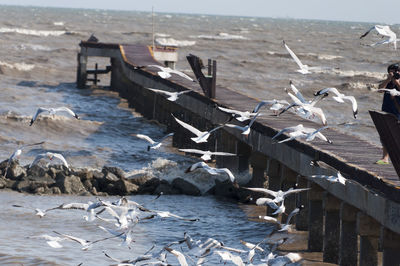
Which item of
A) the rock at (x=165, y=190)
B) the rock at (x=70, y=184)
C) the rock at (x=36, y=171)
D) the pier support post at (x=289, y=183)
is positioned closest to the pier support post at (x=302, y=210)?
the pier support post at (x=289, y=183)

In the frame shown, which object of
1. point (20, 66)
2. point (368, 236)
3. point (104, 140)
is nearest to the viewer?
point (368, 236)

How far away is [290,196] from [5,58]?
44.7 metres

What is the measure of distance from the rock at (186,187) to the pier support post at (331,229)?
524 centimetres

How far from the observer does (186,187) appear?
19.4m

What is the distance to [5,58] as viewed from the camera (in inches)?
2303

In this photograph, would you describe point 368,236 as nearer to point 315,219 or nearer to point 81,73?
point 315,219

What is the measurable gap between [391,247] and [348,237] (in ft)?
5.22

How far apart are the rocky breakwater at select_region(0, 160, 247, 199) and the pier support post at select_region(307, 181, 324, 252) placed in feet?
12.3

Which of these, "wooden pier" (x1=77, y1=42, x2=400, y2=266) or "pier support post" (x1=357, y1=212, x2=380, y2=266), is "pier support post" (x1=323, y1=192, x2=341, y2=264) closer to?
"wooden pier" (x1=77, y1=42, x2=400, y2=266)

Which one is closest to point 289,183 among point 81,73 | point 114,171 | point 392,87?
point 392,87

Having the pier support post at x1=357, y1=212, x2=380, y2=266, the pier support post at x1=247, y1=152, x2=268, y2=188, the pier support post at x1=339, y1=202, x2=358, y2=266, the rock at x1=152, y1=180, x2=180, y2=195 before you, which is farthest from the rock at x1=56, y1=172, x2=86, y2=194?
the pier support post at x1=357, y1=212, x2=380, y2=266

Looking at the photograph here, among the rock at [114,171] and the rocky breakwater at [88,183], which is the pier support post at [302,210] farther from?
the rock at [114,171]

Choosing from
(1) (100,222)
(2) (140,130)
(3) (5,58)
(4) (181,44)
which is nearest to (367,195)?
(1) (100,222)

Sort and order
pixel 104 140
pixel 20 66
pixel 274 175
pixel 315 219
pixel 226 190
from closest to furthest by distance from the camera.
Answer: pixel 315 219 < pixel 274 175 < pixel 226 190 < pixel 104 140 < pixel 20 66
